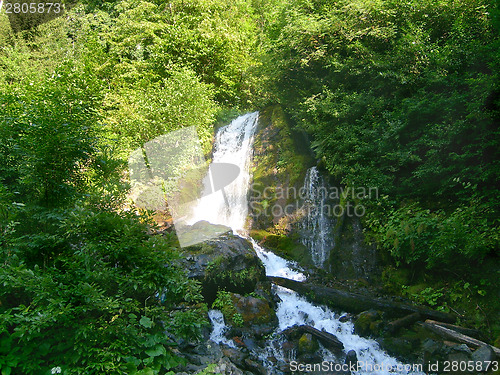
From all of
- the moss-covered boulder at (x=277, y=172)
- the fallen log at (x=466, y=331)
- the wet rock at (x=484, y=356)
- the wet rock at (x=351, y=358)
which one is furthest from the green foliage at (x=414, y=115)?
Result: the wet rock at (x=351, y=358)

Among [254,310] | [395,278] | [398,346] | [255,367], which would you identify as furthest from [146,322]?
[395,278]

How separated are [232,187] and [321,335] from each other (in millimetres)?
8562

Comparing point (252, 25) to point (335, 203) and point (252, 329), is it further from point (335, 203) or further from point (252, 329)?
point (252, 329)

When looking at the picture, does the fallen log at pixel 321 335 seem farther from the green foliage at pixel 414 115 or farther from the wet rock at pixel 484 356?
the green foliage at pixel 414 115

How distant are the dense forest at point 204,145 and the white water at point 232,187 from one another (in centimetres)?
130

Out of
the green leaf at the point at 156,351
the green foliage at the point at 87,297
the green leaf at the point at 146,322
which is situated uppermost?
the green foliage at the point at 87,297

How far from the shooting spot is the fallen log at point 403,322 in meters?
6.62

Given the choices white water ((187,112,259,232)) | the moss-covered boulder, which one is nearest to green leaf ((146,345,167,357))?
the moss-covered boulder

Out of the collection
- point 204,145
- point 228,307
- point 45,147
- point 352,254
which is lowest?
point 352,254

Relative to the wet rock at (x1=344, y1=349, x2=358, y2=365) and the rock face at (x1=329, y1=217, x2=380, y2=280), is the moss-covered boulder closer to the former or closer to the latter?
the rock face at (x1=329, y1=217, x2=380, y2=280)

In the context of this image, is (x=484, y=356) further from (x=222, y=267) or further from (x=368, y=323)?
(x=222, y=267)
